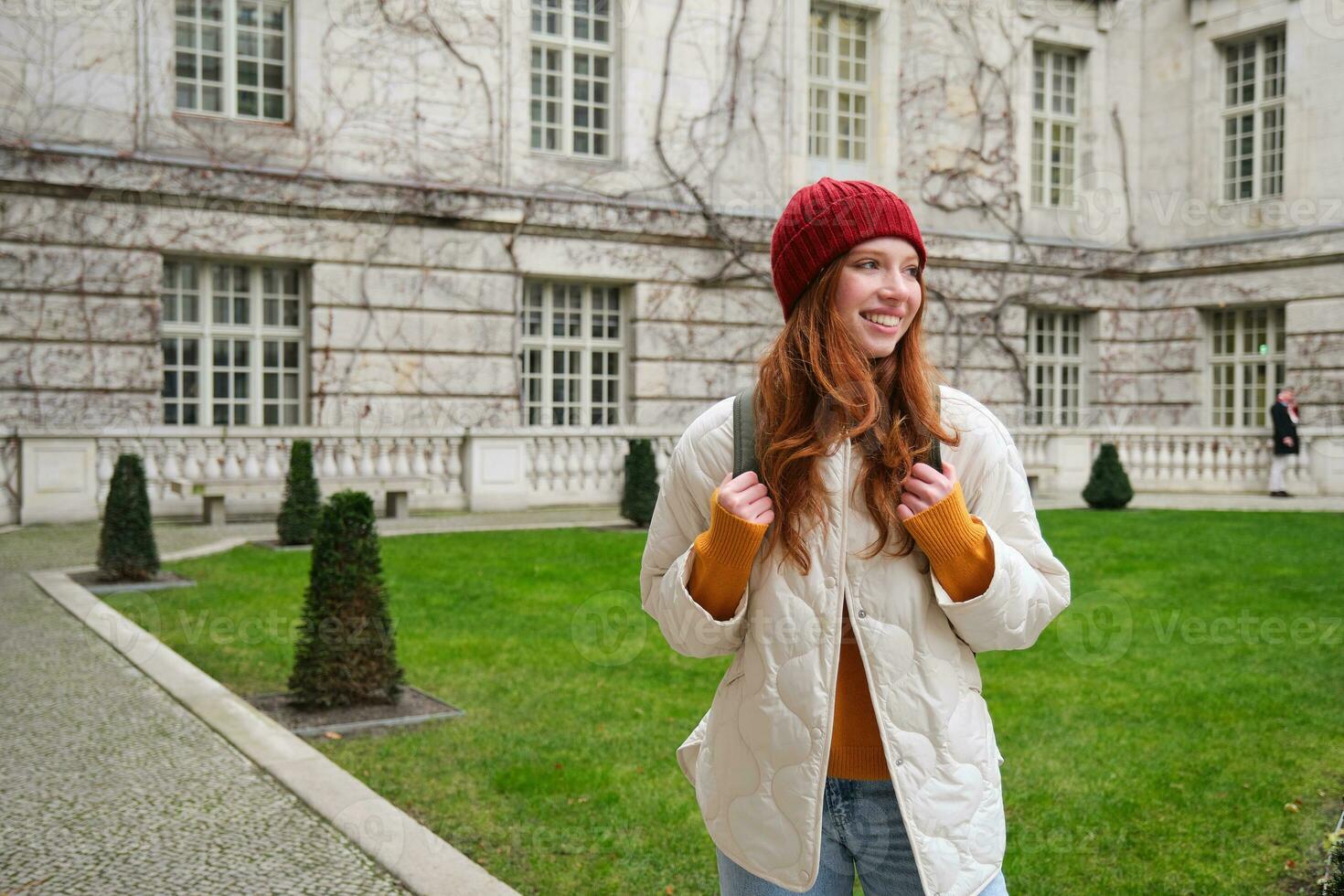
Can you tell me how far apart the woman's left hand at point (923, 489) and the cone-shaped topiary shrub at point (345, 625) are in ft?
16.8

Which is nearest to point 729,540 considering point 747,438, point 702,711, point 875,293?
point 747,438

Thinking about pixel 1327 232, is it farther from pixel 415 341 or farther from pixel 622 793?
pixel 622 793

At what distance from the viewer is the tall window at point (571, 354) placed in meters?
20.0

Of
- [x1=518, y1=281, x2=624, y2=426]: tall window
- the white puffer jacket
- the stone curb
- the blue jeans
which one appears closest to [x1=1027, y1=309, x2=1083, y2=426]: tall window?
[x1=518, y1=281, x2=624, y2=426]: tall window

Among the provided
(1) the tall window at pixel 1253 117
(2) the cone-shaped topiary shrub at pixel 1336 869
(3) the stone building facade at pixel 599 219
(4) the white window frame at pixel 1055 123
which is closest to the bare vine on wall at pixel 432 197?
(3) the stone building facade at pixel 599 219

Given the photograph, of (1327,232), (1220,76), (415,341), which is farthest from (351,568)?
(1220,76)

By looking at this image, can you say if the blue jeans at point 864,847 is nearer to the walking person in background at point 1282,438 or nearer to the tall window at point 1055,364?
the walking person in background at point 1282,438

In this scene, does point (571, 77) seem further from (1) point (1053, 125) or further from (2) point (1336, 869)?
(2) point (1336, 869)

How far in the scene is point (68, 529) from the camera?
14.9m

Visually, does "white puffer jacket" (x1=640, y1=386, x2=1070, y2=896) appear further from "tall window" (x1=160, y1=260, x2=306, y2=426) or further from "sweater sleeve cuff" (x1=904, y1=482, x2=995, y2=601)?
"tall window" (x1=160, y1=260, x2=306, y2=426)

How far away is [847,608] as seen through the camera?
2307mm

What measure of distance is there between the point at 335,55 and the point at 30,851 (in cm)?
1536

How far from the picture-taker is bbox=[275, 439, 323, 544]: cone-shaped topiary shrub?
13.4 metres

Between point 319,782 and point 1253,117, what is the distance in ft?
76.9
